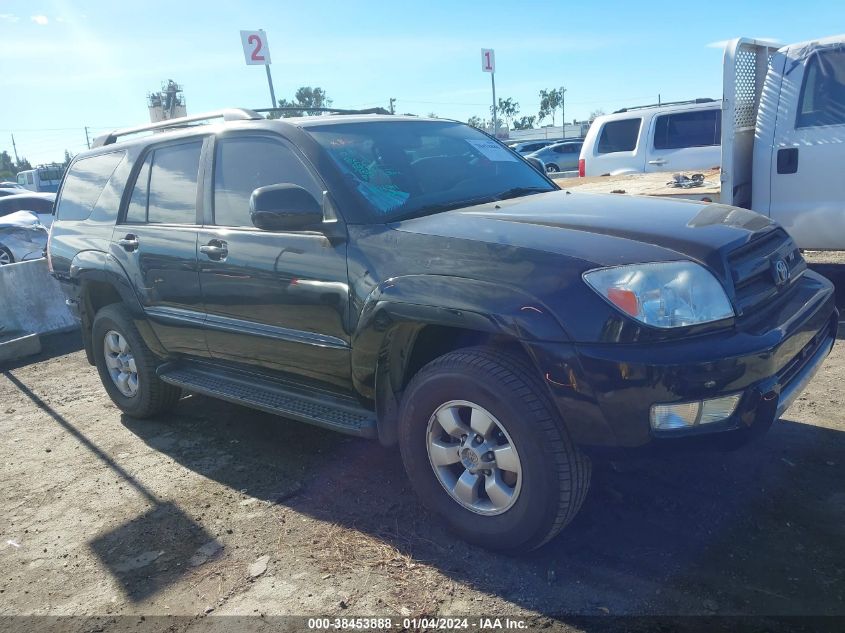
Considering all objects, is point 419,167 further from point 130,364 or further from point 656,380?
point 130,364

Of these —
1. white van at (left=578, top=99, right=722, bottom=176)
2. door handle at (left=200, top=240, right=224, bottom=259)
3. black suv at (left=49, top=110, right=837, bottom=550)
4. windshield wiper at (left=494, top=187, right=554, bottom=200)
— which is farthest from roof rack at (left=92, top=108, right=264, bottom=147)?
white van at (left=578, top=99, right=722, bottom=176)

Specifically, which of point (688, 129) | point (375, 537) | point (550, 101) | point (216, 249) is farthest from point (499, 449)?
point (550, 101)

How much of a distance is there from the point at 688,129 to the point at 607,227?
7.79m

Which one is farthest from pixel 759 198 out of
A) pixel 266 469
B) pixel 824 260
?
pixel 266 469

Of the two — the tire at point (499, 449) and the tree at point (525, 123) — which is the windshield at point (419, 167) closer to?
the tire at point (499, 449)

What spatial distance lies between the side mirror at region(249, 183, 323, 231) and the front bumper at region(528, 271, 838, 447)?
4.17 feet

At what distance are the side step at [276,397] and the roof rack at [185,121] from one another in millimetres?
1480

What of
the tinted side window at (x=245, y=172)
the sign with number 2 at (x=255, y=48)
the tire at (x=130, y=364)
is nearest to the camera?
the tinted side window at (x=245, y=172)

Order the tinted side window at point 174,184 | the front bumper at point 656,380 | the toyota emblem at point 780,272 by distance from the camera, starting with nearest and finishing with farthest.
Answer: the front bumper at point 656,380, the toyota emblem at point 780,272, the tinted side window at point 174,184

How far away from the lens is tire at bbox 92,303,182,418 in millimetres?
4535

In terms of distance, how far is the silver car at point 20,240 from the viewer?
453 inches

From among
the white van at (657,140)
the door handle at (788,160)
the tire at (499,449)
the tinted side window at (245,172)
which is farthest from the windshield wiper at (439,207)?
the white van at (657,140)

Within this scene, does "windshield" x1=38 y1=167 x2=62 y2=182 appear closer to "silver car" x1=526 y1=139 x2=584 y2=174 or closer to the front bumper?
"silver car" x1=526 y1=139 x2=584 y2=174

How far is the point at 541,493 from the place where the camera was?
8.50ft
